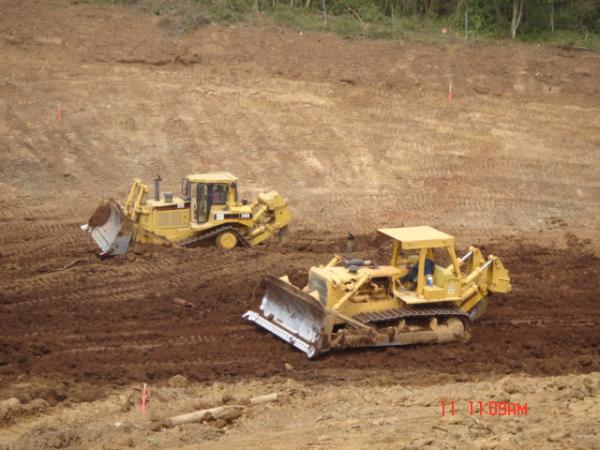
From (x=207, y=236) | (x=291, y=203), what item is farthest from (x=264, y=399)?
(x=291, y=203)

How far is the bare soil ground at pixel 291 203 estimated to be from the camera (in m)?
13.7

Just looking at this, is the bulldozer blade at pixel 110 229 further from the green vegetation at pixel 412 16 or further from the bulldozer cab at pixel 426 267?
the green vegetation at pixel 412 16

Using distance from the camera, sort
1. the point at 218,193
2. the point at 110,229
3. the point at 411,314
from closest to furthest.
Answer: the point at 411,314 → the point at 110,229 → the point at 218,193

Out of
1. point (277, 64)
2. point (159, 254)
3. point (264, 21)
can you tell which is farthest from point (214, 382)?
point (264, 21)

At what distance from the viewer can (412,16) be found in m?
37.2

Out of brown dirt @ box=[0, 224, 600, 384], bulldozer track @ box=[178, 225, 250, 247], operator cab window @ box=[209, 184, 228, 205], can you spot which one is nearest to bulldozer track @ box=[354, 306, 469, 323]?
brown dirt @ box=[0, 224, 600, 384]

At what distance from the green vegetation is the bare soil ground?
3.02ft

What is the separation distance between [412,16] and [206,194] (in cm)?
1894

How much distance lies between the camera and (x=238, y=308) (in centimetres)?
1742

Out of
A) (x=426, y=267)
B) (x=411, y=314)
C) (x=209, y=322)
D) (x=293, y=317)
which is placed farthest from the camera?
(x=209, y=322)

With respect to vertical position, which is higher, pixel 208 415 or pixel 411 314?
pixel 411 314

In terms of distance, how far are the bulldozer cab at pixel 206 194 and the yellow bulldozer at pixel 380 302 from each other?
4.63 m

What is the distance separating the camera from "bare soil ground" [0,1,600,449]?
1370cm
